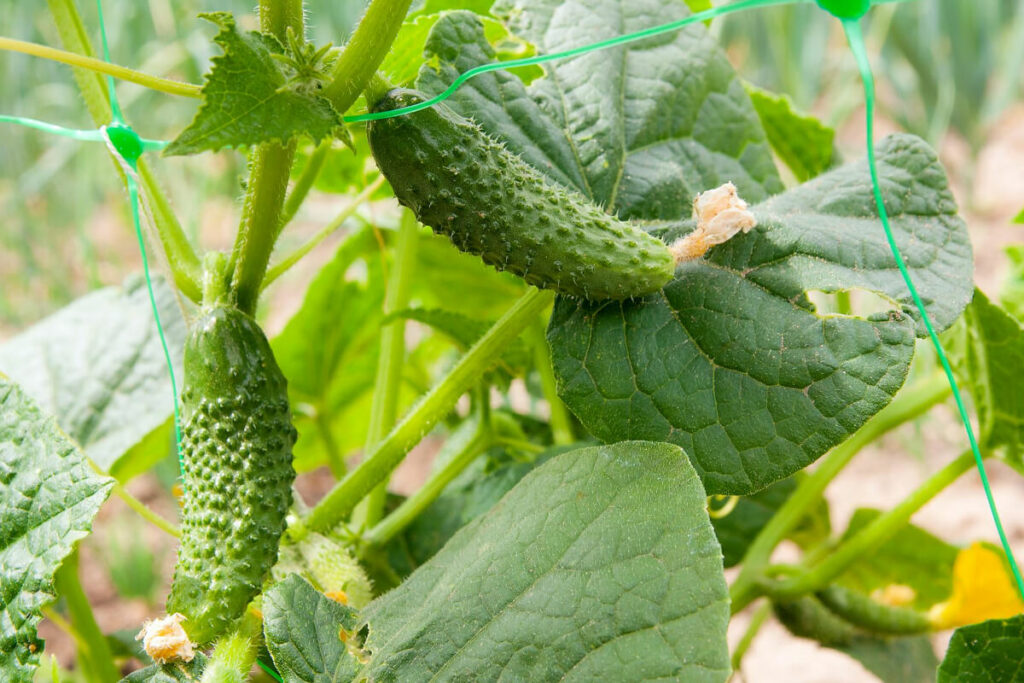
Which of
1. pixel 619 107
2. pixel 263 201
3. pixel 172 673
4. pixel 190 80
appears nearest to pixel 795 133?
pixel 619 107

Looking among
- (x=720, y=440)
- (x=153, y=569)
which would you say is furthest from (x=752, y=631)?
(x=153, y=569)

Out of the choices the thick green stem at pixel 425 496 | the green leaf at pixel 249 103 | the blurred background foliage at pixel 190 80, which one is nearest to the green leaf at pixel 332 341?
the thick green stem at pixel 425 496

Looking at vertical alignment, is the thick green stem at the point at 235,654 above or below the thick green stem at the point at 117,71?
below

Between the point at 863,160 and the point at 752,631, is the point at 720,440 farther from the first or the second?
the point at 752,631

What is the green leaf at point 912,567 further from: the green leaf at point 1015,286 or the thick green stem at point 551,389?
the thick green stem at point 551,389

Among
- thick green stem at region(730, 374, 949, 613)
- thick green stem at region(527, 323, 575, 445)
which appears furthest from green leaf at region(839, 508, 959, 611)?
thick green stem at region(527, 323, 575, 445)
